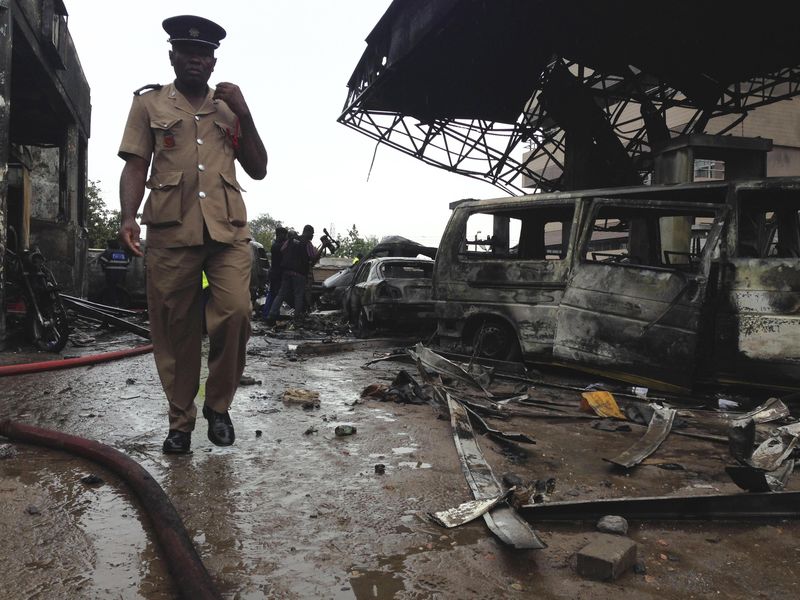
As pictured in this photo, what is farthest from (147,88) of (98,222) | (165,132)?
(98,222)

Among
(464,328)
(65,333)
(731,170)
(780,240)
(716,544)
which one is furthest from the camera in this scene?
(731,170)

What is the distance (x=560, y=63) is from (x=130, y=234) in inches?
409

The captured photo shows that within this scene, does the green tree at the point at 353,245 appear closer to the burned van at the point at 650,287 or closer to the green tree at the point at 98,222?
the green tree at the point at 98,222

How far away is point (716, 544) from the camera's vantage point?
2.16 metres

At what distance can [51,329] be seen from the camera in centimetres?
703

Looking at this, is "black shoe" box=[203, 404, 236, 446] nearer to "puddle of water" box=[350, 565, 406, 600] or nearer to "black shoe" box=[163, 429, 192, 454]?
"black shoe" box=[163, 429, 192, 454]

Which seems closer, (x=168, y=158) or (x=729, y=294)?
(x=168, y=158)

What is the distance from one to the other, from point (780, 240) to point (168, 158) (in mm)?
4507

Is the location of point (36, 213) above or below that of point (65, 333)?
above

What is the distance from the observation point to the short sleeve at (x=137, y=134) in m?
2.95

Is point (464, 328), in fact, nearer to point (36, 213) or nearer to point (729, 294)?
point (729, 294)

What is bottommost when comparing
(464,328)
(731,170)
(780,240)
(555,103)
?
(464,328)

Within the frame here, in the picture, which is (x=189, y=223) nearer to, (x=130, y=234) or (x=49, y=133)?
(x=130, y=234)

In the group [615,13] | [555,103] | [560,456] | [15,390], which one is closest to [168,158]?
[560,456]
